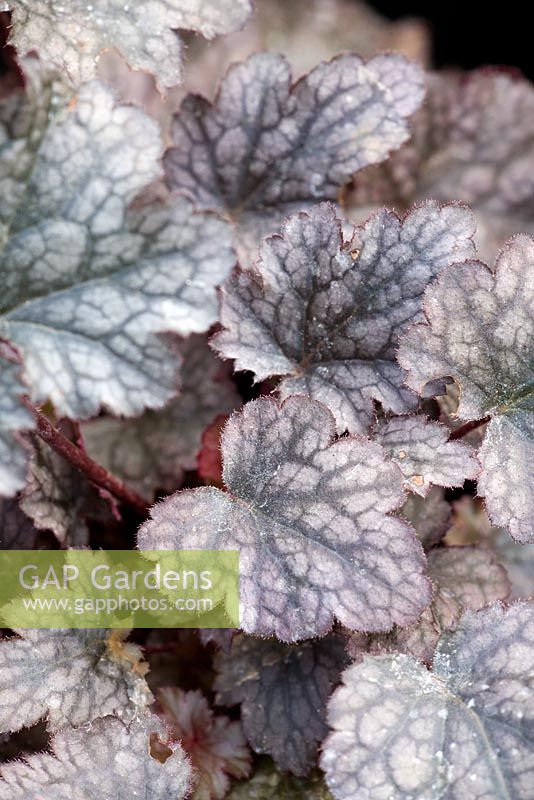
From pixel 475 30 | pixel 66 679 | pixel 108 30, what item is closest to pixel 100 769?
pixel 66 679

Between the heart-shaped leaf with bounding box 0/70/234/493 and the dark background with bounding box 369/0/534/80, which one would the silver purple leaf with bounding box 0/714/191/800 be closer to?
the heart-shaped leaf with bounding box 0/70/234/493

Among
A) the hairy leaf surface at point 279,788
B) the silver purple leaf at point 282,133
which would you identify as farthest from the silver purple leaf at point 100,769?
the silver purple leaf at point 282,133

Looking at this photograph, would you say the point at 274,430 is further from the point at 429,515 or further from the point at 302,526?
the point at 429,515

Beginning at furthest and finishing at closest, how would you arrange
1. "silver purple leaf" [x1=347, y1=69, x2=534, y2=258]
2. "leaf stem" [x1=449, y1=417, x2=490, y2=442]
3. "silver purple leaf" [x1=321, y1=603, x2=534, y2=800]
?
1. "silver purple leaf" [x1=347, y1=69, x2=534, y2=258]
2. "leaf stem" [x1=449, y1=417, x2=490, y2=442]
3. "silver purple leaf" [x1=321, y1=603, x2=534, y2=800]

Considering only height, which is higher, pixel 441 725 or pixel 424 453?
pixel 424 453

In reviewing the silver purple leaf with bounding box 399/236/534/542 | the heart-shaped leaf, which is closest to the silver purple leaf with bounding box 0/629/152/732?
the heart-shaped leaf
